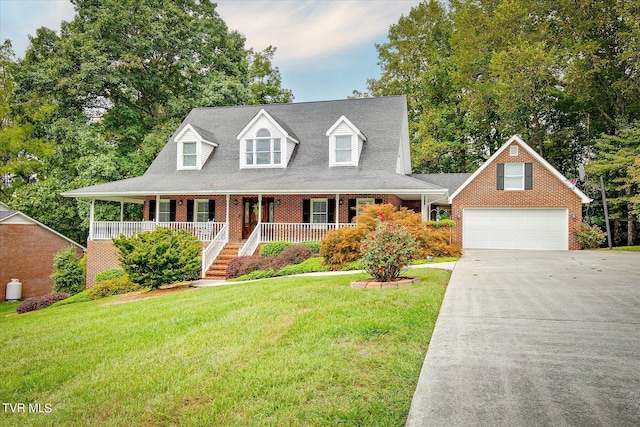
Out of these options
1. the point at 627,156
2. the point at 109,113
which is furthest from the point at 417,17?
the point at 109,113

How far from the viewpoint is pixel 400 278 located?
899 centimetres

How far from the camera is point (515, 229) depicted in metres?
21.2

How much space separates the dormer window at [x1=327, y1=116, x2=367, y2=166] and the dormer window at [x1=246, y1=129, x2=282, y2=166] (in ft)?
8.86

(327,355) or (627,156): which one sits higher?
(627,156)

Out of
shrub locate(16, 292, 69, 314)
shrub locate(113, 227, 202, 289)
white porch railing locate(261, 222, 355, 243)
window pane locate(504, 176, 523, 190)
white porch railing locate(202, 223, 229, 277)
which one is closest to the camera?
shrub locate(113, 227, 202, 289)

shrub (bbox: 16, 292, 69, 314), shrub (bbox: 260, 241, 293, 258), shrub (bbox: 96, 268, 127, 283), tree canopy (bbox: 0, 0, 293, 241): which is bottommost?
shrub (bbox: 16, 292, 69, 314)

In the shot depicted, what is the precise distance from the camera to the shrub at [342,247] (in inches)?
541

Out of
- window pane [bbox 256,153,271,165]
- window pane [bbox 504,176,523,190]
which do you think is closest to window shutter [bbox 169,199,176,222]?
window pane [bbox 256,153,271,165]

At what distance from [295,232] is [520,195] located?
11384mm

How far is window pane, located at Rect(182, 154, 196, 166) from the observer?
71.4 feet

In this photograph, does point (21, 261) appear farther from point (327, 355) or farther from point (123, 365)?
point (327, 355)

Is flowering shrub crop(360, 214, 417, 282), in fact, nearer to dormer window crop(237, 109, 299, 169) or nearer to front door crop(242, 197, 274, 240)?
front door crop(242, 197, 274, 240)

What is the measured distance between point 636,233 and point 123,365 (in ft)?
97.8

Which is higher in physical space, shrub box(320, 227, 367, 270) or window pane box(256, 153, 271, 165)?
window pane box(256, 153, 271, 165)
